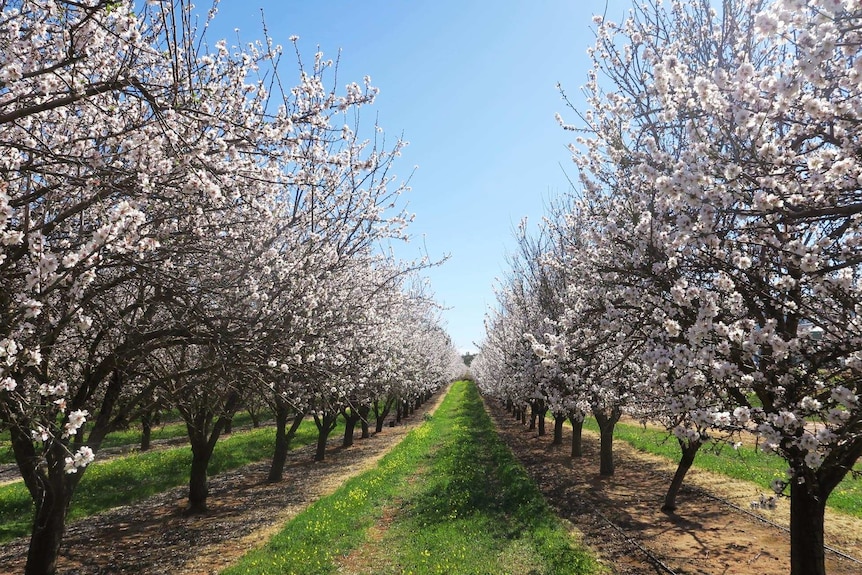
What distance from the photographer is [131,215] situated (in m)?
4.30

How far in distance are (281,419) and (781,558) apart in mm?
15394

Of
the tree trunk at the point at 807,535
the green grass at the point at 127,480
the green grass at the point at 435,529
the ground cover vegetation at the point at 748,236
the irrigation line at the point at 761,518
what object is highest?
the ground cover vegetation at the point at 748,236

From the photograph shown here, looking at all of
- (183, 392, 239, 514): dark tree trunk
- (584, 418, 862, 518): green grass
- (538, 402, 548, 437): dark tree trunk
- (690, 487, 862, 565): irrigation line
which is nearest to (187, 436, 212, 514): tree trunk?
(183, 392, 239, 514): dark tree trunk

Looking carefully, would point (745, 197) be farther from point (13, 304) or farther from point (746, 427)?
point (13, 304)

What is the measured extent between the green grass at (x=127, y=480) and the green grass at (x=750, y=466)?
1725 cm

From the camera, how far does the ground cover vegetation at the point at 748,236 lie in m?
4.34

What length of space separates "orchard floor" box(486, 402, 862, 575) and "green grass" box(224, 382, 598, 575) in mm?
934

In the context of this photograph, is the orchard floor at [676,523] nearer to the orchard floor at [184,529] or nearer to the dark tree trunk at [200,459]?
the orchard floor at [184,529]

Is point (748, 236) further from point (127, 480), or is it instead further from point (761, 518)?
point (127, 480)

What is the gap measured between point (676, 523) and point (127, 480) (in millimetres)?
19311

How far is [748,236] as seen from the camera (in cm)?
647

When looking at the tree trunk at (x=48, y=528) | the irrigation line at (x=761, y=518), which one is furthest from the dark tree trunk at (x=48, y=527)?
the irrigation line at (x=761, y=518)

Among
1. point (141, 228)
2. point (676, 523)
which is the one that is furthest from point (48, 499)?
point (676, 523)

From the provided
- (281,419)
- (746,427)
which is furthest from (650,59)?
(281,419)
